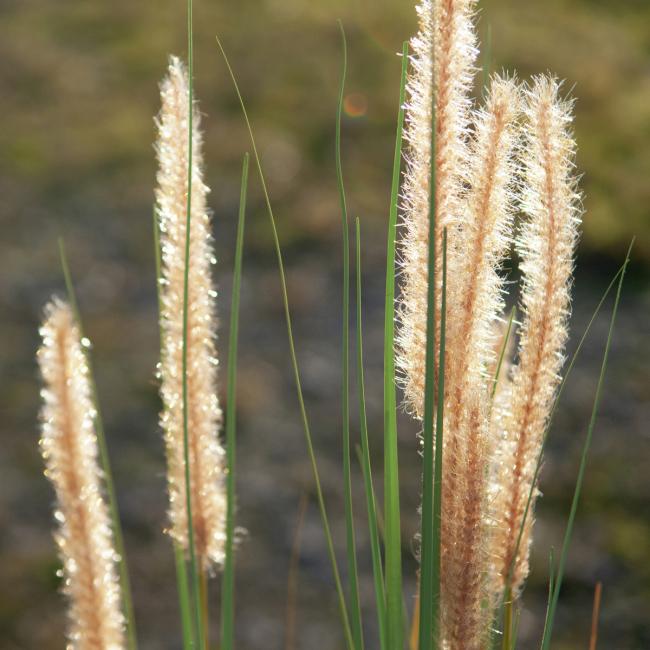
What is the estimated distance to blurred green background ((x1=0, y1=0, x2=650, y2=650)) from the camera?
10.00ft

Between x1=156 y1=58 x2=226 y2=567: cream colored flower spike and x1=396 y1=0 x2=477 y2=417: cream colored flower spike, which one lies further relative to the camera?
x1=156 y1=58 x2=226 y2=567: cream colored flower spike

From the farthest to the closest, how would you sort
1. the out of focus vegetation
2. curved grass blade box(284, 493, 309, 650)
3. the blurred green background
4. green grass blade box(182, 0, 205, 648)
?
the out of focus vegetation < the blurred green background < curved grass blade box(284, 493, 309, 650) < green grass blade box(182, 0, 205, 648)

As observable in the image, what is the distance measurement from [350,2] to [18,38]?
2.06 m

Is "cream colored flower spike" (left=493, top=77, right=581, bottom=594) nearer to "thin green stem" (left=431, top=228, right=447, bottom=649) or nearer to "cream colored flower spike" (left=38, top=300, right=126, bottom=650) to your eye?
"thin green stem" (left=431, top=228, right=447, bottom=649)

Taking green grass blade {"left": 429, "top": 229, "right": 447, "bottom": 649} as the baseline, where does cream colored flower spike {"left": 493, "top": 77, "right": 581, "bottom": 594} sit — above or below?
above

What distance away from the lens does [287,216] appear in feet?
15.0

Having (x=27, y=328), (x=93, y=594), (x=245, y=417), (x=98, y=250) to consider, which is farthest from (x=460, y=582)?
(x=98, y=250)

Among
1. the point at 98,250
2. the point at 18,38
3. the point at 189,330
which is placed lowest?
the point at 189,330

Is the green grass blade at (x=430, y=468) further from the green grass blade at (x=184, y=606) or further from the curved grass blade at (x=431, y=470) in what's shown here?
the green grass blade at (x=184, y=606)

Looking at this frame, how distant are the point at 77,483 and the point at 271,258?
3727 millimetres

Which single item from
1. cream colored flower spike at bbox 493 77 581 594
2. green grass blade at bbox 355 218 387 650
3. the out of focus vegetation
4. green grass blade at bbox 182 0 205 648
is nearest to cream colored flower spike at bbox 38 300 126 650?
green grass blade at bbox 182 0 205 648

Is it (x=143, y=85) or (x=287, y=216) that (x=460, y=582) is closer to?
(x=287, y=216)

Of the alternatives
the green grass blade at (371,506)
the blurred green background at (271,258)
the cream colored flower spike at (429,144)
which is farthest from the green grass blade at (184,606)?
the blurred green background at (271,258)

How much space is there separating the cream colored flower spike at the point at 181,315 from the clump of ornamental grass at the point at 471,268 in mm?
188
